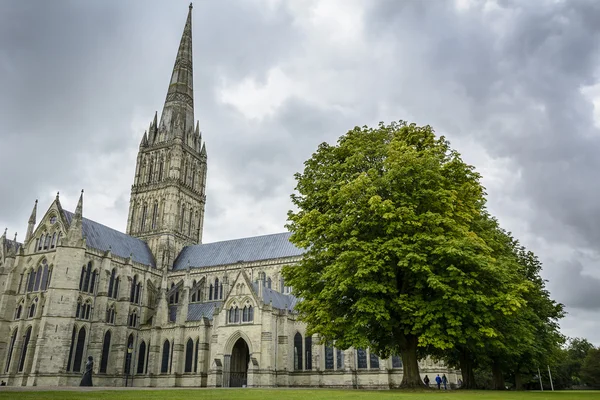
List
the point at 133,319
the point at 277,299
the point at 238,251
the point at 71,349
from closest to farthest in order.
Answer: the point at 277,299, the point at 71,349, the point at 133,319, the point at 238,251

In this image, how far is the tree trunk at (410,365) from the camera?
73.5 feet

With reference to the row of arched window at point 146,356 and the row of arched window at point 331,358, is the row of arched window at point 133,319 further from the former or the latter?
the row of arched window at point 331,358

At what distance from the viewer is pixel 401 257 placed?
2098 centimetres

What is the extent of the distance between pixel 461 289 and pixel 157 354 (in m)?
36.9

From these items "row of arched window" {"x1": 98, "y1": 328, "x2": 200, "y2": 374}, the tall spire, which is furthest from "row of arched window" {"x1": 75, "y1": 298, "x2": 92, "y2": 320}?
the tall spire

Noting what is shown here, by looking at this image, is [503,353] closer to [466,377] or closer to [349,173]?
[466,377]

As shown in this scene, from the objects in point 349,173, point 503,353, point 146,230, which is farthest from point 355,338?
point 146,230

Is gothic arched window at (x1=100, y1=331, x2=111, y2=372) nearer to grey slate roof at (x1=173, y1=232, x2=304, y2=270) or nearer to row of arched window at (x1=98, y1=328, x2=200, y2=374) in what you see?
row of arched window at (x1=98, y1=328, x2=200, y2=374)

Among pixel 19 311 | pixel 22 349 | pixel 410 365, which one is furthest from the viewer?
pixel 19 311

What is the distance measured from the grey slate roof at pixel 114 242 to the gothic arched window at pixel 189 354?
53.7 ft

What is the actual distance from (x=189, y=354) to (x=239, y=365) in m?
5.80

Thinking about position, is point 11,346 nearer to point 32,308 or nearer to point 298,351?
point 32,308

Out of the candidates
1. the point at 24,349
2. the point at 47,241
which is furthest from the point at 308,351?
the point at 47,241

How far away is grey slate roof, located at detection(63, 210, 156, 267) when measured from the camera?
53.0m
